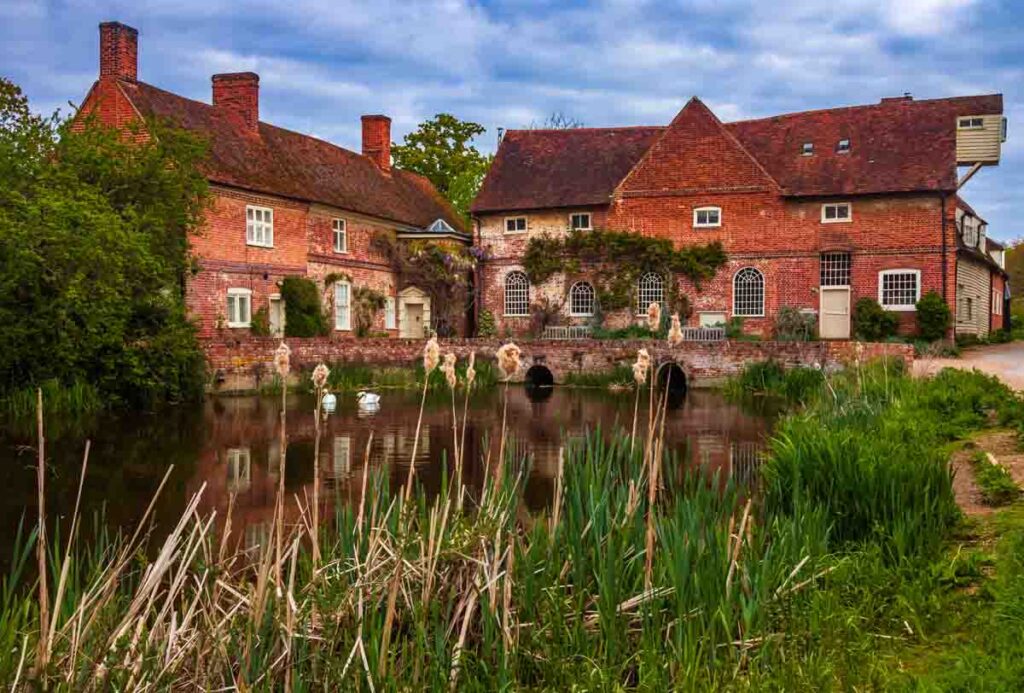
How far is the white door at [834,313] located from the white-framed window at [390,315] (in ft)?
50.8

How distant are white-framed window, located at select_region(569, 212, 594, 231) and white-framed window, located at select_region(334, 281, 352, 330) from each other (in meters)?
8.28

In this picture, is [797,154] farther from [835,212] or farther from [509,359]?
[509,359]

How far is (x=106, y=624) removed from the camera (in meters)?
4.18

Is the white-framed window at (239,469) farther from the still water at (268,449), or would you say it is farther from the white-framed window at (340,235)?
the white-framed window at (340,235)

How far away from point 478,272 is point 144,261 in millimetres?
17306

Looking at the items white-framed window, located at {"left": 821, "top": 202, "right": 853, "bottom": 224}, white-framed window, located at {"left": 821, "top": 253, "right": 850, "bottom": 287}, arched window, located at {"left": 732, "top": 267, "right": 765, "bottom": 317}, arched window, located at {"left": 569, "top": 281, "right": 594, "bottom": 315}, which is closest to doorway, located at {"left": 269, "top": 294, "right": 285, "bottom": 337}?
arched window, located at {"left": 569, "top": 281, "right": 594, "bottom": 315}

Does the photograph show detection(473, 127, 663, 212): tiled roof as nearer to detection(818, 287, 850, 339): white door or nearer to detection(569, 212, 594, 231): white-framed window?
detection(569, 212, 594, 231): white-framed window

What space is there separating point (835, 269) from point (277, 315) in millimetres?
18087

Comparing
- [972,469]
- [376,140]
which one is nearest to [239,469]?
[972,469]

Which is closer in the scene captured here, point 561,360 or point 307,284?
point 561,360

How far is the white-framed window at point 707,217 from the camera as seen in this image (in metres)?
32.2

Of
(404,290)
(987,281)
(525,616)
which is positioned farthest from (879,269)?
(525,616)

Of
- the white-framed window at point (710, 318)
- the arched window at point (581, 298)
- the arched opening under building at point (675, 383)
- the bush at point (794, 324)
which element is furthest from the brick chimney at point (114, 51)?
the bush at point (794, 324)

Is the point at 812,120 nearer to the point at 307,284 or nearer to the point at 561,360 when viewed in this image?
the point at 561,360
